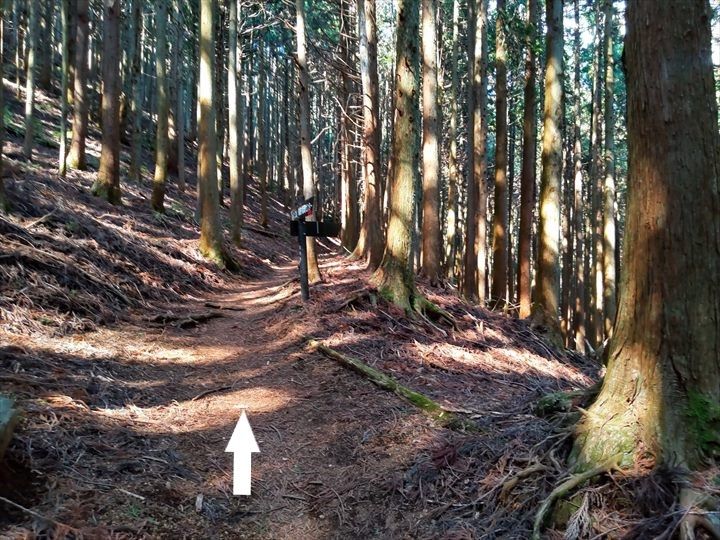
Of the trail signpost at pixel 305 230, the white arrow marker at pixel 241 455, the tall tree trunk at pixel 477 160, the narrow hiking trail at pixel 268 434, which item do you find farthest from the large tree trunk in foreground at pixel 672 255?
the tall tree trunk at pixel 477 160

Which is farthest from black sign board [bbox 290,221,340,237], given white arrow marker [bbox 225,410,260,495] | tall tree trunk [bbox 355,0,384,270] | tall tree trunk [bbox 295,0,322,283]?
white arrow marker [bbox 225,410,260,495]

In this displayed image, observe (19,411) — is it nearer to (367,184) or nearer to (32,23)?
(367,184)

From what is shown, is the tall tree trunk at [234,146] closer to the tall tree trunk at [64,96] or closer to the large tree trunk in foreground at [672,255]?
the tall tree trunk at [64,96]

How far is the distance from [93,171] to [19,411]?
13.6 metres

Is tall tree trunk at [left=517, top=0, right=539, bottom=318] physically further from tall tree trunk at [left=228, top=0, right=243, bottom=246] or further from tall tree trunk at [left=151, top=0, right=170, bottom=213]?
tall tree trunk at [left=151, top=0, right=170, bottom=213]

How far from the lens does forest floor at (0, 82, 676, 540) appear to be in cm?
336

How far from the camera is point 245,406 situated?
555 cm

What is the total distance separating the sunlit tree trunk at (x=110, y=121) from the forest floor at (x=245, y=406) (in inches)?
95.3

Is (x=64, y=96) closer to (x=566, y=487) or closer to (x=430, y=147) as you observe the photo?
(x=430, y=147)

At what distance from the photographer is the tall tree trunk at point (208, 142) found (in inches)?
512

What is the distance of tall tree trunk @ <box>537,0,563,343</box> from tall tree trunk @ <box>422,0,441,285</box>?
2221 mm

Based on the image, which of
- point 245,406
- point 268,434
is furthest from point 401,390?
point 245,406

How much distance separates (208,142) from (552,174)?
8.32 m

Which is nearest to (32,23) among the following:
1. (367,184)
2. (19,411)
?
(367,184)
